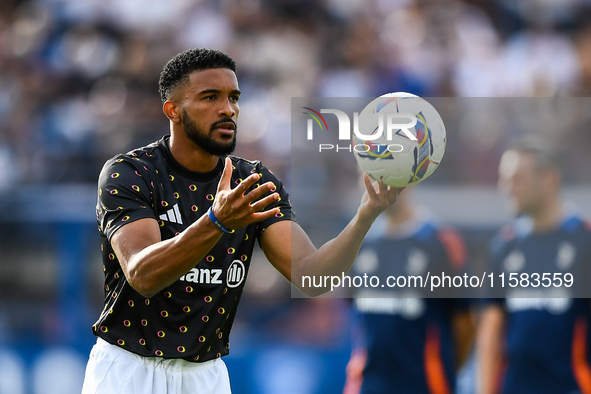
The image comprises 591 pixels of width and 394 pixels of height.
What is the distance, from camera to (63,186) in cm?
786

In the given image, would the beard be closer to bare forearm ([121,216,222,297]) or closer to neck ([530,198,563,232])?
bare forearm ([121,216,222,297])

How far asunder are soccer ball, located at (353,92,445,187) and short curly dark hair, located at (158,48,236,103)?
792 mm

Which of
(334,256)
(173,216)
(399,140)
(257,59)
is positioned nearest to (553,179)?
(399,140)

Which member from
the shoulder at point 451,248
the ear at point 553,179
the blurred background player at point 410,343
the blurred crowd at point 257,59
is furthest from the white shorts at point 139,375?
the blurred crowd at point 257,59

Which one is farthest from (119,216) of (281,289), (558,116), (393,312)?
(558,116)

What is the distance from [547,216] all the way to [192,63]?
3434 mm

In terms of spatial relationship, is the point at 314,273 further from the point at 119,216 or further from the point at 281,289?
the point at 281,289

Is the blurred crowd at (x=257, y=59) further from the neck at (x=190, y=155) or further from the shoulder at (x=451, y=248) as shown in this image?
the neck at (x=190, y=155)

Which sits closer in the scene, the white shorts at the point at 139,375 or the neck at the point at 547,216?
the white shorts at the point at 139,375

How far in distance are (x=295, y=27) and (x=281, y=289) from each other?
4275 mm

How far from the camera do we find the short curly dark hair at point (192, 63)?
3.78 m

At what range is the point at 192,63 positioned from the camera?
3789 mm

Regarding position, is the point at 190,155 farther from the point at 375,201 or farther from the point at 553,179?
the point at 553,179

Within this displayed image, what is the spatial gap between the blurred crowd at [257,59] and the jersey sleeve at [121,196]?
14.6 ft
